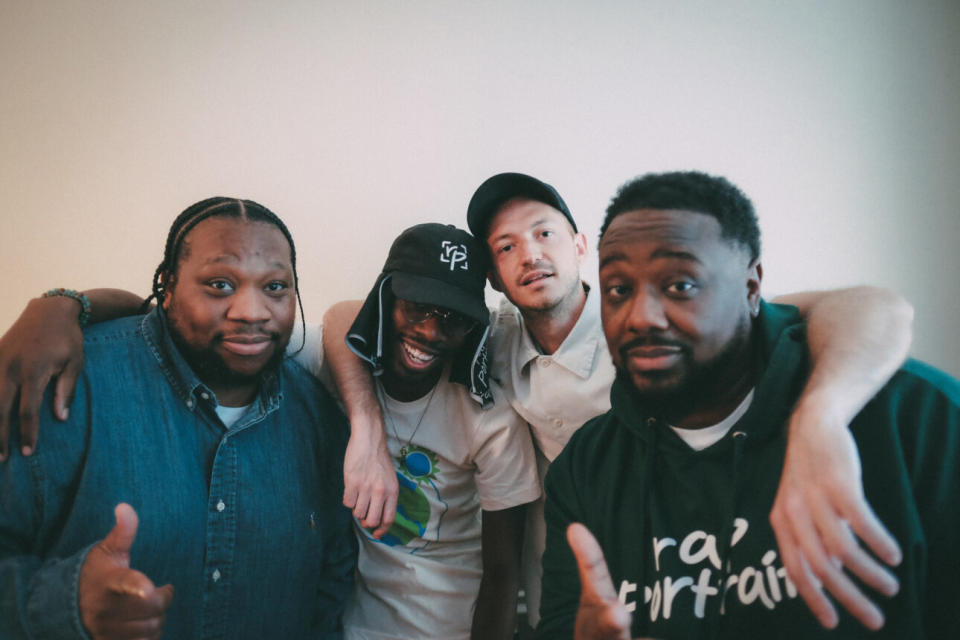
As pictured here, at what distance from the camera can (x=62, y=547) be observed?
3.65 ft

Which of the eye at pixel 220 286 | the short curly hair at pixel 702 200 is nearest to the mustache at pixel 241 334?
the eye at pixel 220 286

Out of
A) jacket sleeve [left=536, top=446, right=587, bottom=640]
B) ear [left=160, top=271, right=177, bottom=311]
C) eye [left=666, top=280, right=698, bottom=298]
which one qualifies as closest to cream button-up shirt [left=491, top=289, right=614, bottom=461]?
jacket sleeve [left=536, top=446, right=587, bottom=640]

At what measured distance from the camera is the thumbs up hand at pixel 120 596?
0.85 m

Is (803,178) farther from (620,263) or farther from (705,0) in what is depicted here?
(620,263)

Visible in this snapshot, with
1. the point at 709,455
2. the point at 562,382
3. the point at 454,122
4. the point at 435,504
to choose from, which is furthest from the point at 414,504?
the point at 454,122

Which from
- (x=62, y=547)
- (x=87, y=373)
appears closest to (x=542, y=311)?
(x=87, y=373)

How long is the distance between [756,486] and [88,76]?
2.60m

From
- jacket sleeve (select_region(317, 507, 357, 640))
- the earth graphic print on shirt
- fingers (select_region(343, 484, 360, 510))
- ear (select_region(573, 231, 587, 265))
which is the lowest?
jacket sleeve (select_region(317, 507, 357, 640))

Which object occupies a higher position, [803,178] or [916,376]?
[803,178]

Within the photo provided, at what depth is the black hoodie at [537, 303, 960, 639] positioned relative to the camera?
0.83 metres

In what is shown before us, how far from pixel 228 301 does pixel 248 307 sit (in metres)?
0.06

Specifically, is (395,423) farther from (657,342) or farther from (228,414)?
(657,342)

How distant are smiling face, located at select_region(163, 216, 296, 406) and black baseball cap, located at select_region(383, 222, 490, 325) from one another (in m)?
0.33

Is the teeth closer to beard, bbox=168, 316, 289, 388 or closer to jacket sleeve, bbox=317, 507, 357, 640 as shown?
beard, bbox=168, 316, 289, 388
